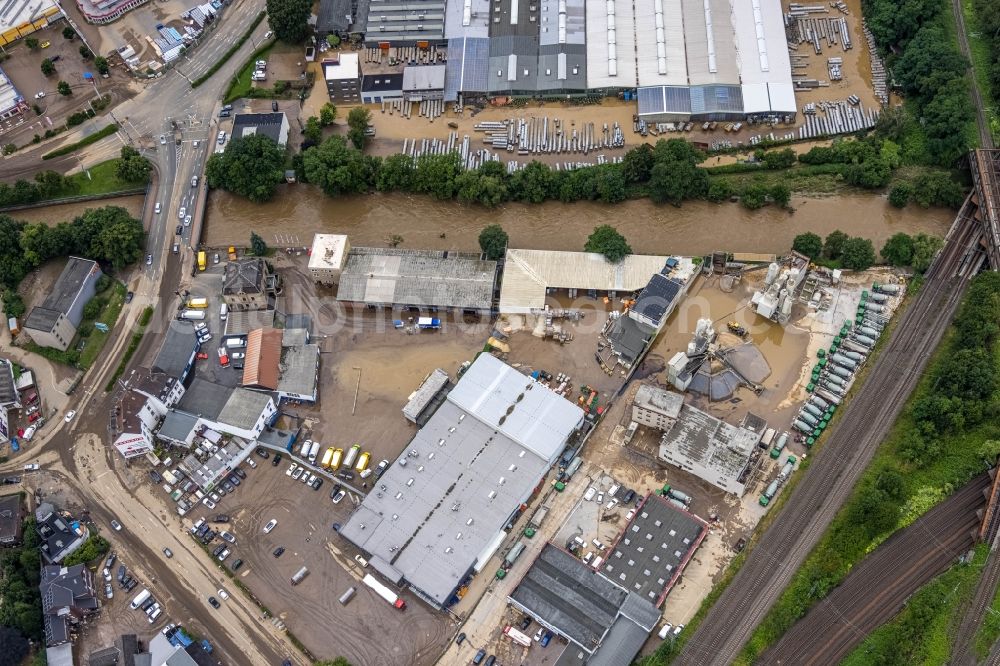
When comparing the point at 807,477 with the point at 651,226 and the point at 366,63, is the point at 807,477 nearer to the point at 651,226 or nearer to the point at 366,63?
A: the point at 651,226

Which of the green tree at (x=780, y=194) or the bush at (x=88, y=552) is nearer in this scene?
the bush at (x=88, y=552)

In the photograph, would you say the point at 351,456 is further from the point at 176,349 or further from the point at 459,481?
the point at 176,349

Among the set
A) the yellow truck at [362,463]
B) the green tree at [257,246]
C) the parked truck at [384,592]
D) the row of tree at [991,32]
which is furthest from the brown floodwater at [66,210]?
the row of tree at [991,32]

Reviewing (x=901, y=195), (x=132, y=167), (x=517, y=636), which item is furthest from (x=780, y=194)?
(x=132, y=167)

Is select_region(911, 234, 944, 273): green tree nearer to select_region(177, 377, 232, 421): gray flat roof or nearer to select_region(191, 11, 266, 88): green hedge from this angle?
select_region(177, 377, 232, 421): gray flat roof

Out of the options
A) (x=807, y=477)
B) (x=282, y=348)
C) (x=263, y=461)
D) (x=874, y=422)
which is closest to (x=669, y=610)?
(x=807, y=477)

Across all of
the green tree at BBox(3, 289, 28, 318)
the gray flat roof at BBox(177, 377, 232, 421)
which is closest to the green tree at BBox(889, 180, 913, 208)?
the gray flat roof at BBox(177, 377, 232, 421)

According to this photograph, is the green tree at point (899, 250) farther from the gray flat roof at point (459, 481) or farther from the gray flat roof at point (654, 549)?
the gray flat roof at point (459, 481)
